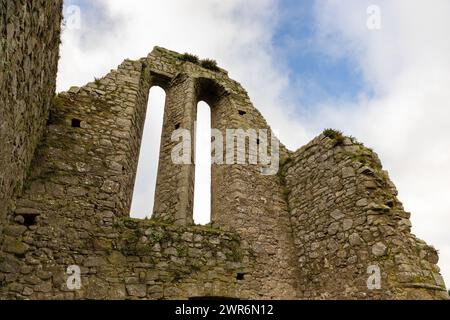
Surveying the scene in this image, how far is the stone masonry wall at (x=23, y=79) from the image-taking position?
3635mm

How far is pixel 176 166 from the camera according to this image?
25.9ft

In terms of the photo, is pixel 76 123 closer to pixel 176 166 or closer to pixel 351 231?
pixel 176 166

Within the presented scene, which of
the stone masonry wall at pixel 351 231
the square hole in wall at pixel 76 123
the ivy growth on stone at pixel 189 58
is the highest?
the ivy growth on stone at pixel 189 58

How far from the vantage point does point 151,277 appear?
6086mm

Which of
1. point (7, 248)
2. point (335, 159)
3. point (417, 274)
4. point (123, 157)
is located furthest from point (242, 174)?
point (7, 248)

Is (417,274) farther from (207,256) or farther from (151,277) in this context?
(151,277)

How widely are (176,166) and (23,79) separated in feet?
12.8

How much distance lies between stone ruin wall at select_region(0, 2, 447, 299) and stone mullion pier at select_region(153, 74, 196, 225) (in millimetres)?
30

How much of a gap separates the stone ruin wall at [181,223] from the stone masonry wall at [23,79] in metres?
0.14

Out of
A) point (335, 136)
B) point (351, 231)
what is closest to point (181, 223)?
point (351, 231)

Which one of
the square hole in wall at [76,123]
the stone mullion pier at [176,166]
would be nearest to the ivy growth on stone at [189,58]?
the stone mullion pier at [176,166]

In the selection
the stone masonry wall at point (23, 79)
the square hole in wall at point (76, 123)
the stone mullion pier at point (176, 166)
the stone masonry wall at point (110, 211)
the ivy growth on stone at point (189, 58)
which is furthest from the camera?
the ivy growth on stone at point (189, 58)

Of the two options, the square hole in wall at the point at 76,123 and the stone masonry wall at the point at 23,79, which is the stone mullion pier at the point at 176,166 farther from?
→ the stone masonry wall at the point at 23,79

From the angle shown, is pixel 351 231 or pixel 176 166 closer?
pixel 351 231
